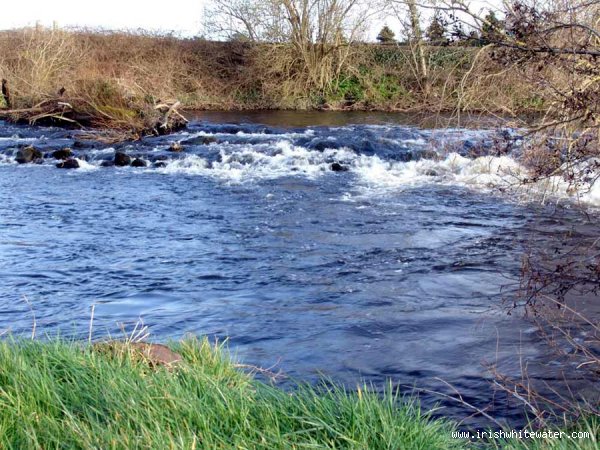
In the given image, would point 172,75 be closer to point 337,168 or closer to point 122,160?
point 122,160

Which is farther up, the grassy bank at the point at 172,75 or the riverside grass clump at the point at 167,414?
the grassy bank at the point at 172,75

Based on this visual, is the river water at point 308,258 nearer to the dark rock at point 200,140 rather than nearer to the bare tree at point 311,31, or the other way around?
the dark rock at point 200,140

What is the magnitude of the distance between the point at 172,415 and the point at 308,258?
6.54 meters

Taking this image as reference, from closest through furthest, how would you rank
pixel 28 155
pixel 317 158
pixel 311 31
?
pixel 317 158 → pixel 28 155 → pixel 311 31

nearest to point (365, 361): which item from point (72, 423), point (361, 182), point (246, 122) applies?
point (72, 423)

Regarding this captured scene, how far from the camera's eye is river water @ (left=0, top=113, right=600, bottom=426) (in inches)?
263

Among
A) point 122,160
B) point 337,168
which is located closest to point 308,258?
point 337,168

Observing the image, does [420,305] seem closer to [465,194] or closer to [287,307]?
[287,307]

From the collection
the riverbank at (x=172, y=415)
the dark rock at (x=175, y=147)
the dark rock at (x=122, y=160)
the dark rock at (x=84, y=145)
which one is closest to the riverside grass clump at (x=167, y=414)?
the riverbank at (x=172, y=415)

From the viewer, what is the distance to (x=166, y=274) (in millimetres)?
9305

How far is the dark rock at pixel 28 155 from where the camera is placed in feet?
64.3

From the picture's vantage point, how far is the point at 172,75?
3772cm

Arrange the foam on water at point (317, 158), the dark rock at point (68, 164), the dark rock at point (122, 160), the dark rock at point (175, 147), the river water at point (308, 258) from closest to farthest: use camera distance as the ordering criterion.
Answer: the river water at point (308, 258)
the foam on water at point (317, 158)
the dark rock at point (68, 164)
the dark rock at point (122, 160)
the dark rock at point (175, 147)

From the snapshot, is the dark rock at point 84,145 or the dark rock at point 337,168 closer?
the dark rock at point 337,168
